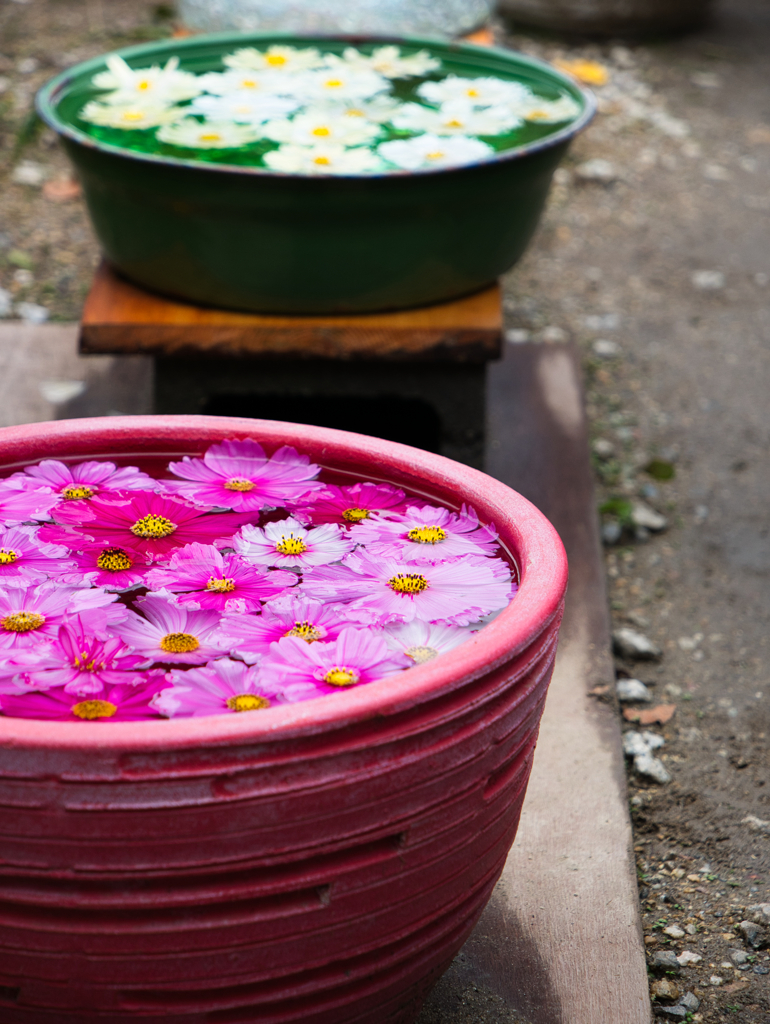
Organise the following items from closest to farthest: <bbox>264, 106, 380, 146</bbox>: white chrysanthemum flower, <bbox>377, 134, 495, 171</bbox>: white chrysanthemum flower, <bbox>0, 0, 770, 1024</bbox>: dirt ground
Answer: <bbox>0, 0, 770, 1024</bbox>: dirt ground
<bbox>377, 134, 495, 171</bbox>: white chrysanthemum flower
<bbox>264, 106, 380, 146</bbox>: white chrysanthemum flower

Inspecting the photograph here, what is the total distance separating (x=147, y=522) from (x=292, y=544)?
0.15 meters

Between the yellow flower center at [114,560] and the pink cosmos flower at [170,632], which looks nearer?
the pink cosmos flower at [170,632]

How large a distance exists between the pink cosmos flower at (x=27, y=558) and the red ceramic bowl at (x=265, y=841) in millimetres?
255

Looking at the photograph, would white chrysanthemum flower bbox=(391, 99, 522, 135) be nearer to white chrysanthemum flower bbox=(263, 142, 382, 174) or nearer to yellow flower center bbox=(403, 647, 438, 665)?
white chrysanthemum flower bbox=(263, 142, 382, 174)

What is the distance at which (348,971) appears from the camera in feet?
2.93

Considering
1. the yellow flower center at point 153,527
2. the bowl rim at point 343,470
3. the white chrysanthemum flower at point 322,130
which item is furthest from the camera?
the white chrysanthemum flower at point 322,130

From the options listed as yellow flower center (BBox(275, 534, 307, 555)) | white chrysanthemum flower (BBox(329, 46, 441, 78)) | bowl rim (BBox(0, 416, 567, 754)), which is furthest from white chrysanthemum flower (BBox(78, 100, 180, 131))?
yellow flower center (BBox(275, 534, 307, 555))

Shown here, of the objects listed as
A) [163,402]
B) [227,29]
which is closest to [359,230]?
[163,402]

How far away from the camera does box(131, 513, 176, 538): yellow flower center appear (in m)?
1.05

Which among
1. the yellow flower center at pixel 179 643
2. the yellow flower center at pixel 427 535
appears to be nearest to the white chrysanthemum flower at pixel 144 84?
the yellow flower center at pixel 427 535

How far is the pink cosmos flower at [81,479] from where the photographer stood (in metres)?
1.11

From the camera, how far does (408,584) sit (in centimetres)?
98

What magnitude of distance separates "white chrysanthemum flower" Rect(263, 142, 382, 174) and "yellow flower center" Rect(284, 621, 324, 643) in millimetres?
1110

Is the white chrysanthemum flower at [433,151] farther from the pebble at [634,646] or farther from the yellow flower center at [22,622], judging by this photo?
the yellow flower center at [22,622]
